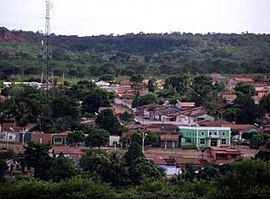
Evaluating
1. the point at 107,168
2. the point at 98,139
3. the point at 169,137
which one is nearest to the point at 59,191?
the point at 107,168

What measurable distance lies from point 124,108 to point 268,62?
1280 centimetres

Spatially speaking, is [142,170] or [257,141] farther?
[257,141]

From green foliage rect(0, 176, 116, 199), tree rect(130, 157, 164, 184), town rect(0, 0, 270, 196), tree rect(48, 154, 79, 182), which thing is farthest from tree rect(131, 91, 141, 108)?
green foliage rect(0, 176, 116, 199)

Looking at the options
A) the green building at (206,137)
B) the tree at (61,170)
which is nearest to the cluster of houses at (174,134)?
the green building at (206,137)

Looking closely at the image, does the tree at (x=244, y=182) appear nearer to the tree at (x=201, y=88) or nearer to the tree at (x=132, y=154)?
the tree at (x=132, y=154)

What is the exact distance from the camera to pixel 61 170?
10312 millimetres

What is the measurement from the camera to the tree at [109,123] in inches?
599

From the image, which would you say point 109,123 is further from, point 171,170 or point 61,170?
point 61,170

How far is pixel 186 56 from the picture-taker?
1497 inches

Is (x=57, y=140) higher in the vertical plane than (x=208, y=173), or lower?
lower

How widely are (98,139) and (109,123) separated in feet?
5.08

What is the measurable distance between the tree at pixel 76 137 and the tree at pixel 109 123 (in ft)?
3.48

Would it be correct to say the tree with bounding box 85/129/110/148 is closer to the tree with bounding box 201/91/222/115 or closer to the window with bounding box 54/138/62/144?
the window with bounding box 54/138/62/144

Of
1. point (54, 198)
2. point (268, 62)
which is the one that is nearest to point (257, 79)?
point (268, 62)
